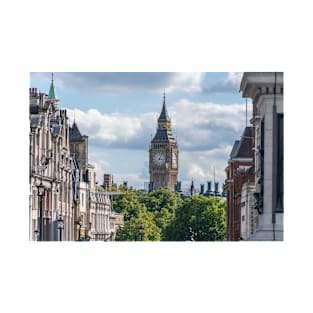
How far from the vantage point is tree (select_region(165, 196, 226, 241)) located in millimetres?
24125

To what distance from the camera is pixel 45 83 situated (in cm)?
2256

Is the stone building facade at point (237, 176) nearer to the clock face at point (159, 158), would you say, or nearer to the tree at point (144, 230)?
the clock face at point (159, 158)

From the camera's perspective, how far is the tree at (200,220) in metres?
24.1

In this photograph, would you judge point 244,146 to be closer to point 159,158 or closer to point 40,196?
point 159,158

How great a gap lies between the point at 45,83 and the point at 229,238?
4.19 m

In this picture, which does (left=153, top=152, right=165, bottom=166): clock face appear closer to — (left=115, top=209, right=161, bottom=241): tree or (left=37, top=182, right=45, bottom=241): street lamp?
(left=115, top=209, right=161, bottom=241): tree

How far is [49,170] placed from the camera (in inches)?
935

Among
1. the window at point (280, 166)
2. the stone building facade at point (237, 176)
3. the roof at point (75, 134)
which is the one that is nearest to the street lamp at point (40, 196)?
the roof at point (75, 134)

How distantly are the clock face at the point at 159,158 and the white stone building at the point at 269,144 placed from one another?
1.72 metres

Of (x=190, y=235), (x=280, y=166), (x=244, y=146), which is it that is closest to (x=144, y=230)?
(x=190, y=235)
